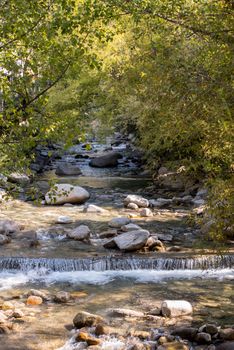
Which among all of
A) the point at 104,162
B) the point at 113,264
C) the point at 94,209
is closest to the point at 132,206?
the point at 94,209

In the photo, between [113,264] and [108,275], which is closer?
[108,275]

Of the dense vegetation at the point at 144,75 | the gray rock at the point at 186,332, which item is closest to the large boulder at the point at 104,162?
the dense vegetation at the point at 144,75

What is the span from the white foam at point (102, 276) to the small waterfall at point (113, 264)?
0.14 metres

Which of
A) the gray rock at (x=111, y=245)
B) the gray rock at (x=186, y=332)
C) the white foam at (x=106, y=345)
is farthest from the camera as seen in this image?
the gray rock at (x=111, y=245)

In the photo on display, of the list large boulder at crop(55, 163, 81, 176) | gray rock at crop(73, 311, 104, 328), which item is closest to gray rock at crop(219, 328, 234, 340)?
gray rock at crop(73, 311, 104, 328)

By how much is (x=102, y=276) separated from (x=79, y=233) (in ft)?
9.16

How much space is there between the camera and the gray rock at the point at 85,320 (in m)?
8.42

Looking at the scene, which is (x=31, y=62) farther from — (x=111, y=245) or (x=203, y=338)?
(x=111, y=245)

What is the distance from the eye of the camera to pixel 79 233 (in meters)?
14.1

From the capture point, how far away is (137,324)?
28.2 feet

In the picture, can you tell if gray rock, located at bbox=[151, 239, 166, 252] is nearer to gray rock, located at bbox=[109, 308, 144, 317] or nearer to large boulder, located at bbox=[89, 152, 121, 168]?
gray rock, located at bbox=[109, 308, 144, 317]

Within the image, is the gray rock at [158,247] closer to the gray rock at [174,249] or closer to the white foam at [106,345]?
the gray rock at [174,249]

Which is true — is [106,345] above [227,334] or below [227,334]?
below

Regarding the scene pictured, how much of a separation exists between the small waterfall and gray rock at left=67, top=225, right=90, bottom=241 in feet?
6.60
